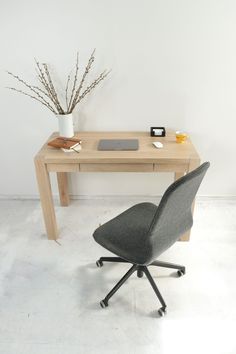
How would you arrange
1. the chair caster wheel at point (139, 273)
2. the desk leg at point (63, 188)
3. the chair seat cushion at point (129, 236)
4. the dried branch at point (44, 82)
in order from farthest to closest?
the desk leg at point (63, 188)
the dried branch at point (44, 82)
the chair caster wheel at point (139, 273)
the chair seat cushion at point (129, 236)

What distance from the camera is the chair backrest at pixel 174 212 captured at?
114cm

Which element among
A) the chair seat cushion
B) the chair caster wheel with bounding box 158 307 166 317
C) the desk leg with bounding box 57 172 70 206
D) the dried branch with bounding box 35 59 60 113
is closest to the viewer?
the chair seat cushion

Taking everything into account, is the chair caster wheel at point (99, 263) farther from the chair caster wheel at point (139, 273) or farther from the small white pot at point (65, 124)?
the small white pot at point (65, 124)

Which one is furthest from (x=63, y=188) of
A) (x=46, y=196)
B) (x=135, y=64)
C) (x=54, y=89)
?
(x=135, y=64)

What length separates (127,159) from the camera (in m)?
1.78

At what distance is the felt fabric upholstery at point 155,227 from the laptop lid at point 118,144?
1.64ft

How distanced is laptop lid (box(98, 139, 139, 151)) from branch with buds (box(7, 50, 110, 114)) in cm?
37

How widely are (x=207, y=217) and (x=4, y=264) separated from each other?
171cm

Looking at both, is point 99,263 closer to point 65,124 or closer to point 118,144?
point 118,144

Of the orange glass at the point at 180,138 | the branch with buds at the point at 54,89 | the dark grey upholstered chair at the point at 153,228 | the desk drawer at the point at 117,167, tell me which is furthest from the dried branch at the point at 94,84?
the dark grey upholstered chair at the point at 153,228

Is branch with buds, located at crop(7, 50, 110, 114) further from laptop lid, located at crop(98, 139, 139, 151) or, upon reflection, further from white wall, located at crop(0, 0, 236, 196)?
laptop lid, located at crop(98, 139, 139, 151)

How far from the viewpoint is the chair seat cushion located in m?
1.35

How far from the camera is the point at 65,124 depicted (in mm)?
2039

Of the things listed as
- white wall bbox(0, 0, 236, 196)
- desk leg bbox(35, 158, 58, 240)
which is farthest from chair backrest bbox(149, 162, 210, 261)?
white wall bbox(0, 0, 236, 196)
